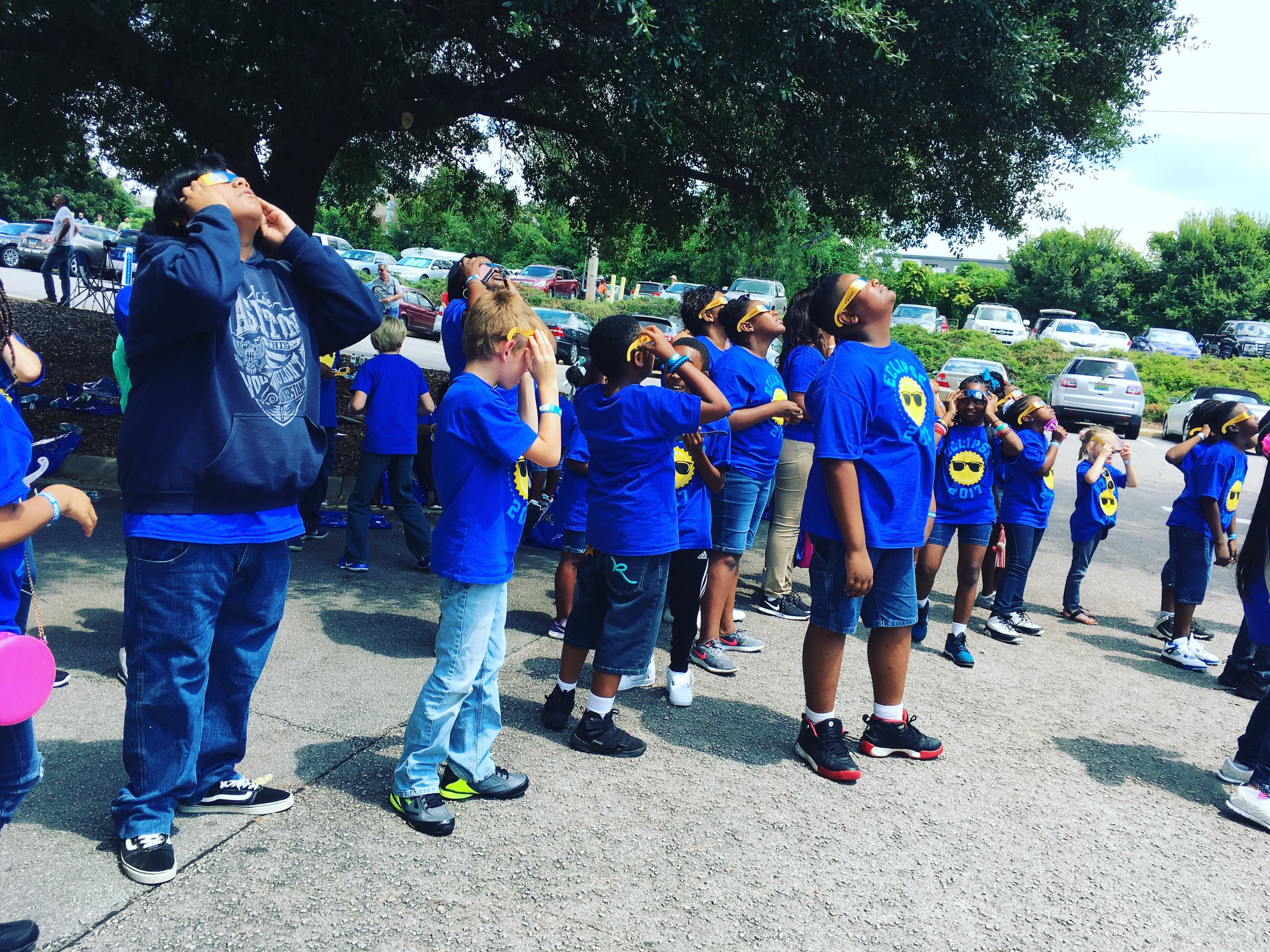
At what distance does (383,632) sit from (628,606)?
6.11 ft

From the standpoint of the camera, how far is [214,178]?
277cm

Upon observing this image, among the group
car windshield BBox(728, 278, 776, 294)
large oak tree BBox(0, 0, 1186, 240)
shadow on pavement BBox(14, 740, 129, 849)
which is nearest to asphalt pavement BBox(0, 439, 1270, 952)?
shadow on pavement BBox(14, 740, 129, 849)

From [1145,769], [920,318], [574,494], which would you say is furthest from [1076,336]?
[574,494]

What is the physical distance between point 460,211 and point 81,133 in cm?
471

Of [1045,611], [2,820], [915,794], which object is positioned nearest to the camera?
[2,820]

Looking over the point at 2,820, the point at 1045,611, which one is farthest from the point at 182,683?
the point at 1045,611

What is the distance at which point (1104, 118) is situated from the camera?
366 inches

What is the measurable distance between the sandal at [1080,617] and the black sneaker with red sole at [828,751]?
362 centimetres

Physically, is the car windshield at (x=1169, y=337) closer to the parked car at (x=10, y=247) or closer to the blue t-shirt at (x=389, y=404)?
the blue t-shirt at (x=389, y=404)

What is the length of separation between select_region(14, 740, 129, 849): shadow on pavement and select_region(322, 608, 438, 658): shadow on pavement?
4.70ft

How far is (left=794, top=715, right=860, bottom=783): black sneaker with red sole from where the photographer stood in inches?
149

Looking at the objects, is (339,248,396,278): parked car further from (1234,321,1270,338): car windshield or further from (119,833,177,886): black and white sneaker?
(1234,321,1270,338): car windshield

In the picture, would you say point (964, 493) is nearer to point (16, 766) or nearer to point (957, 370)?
point (16, 766)

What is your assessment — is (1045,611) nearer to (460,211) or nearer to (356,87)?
(356,87)
